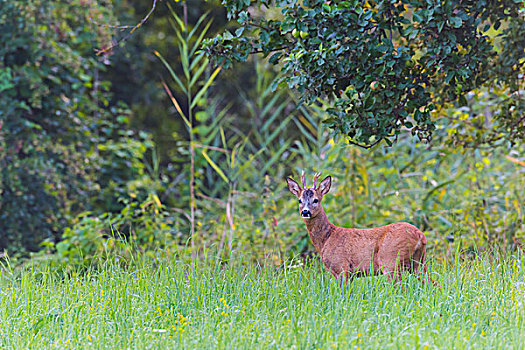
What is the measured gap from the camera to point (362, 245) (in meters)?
4.89

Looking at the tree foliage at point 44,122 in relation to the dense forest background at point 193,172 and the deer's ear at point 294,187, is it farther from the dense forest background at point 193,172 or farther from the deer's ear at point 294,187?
the deer's ear at point 294,187

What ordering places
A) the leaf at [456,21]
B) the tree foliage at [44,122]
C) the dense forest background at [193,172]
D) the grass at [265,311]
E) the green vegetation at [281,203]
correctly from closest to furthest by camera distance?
the grass at [265,311] → the green vegetation at [281,203] → the leaf at [456,21] → the dense forest background at [193,172] → the tree foliage at [44,122]

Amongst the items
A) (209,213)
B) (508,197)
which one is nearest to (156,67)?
(209,213)

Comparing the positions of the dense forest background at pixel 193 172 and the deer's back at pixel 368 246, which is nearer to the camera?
the deer's back at pixel 368 246

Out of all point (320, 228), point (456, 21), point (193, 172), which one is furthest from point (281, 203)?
point (456, 21)

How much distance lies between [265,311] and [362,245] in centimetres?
87

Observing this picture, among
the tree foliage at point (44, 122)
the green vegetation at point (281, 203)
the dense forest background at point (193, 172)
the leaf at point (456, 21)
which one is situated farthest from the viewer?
the tree foliage at point (44, 122)

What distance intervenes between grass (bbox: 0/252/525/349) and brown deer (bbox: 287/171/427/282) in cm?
11

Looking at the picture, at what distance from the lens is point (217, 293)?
502 cm

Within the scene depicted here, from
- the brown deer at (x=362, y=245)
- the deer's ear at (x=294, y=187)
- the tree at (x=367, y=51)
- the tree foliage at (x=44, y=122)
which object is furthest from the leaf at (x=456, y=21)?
the tree foliage at (x=44, y=122)

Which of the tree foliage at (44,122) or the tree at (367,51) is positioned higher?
the tree at (367,51)

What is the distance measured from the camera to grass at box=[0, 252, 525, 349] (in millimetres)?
4012

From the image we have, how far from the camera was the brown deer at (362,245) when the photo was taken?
15.6 feet

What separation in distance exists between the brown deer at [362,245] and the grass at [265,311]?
→ 110 mm
